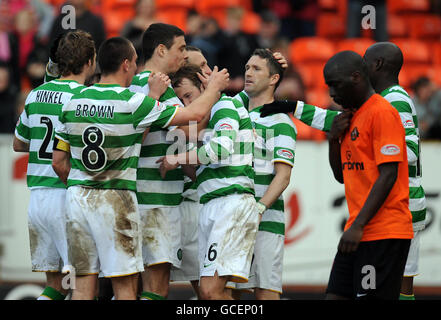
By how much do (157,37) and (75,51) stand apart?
2.20 feet

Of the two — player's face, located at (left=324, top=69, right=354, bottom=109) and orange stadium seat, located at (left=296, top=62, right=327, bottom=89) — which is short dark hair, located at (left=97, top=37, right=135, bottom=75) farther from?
orange stadium seat, located at (left=296, top=62, right=327, bottom=89)

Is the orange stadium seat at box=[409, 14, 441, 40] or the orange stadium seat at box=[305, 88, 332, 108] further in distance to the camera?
the orange stadium seat at box=[409, 14, 441, 40]

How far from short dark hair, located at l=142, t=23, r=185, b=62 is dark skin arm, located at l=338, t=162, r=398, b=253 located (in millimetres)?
2132

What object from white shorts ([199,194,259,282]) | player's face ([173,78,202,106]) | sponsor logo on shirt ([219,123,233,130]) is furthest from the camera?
player's face ([173,78,202,106])

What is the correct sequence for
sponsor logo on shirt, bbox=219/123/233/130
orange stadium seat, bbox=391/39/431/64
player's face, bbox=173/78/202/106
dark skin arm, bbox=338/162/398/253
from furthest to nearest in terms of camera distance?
orange stadium seat, bbox=391/39/431/64 < player's face, bbox=173/78/202/106 < sponsor logo on shirt, bbox=219/123/233/130 < dark skin arm, bbox=338/162/398/253

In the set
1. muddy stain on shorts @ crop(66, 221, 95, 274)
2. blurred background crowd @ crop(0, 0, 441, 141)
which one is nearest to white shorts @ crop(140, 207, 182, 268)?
muddy stain on shorts @ crop(66, 221, 95, 274)

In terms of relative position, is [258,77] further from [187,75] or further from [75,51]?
[75,51]

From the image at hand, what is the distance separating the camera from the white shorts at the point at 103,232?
5.51m

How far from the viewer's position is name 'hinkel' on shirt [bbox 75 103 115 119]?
5.52 metres

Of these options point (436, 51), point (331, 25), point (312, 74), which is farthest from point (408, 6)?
point (312, 74)

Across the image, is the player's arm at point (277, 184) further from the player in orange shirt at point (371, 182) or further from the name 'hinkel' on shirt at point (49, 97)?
the name 'hinkel' on shirt at point (49, 97)

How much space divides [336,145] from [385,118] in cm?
59

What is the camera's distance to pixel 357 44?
45.0 feet

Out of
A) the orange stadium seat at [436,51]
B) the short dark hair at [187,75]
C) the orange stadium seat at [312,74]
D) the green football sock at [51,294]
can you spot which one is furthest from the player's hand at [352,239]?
the orange stadium seat at [436,51]
